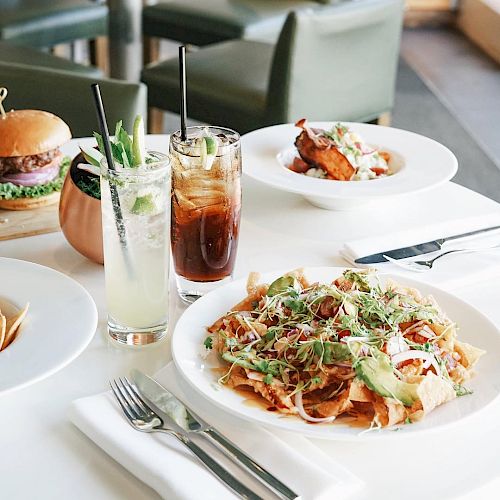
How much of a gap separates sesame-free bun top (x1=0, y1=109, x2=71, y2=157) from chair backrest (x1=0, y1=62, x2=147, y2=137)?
51cm

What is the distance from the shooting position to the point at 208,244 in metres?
1.19

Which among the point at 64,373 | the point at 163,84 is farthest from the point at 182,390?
the point at 163,84

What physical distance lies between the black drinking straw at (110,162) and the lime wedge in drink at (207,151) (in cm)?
14

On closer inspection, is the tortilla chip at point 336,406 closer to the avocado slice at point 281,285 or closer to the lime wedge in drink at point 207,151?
the avocado slice at point 281,285

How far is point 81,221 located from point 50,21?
2.57 metres

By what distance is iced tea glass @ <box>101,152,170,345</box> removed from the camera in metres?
1.03

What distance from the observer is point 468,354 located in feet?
3.26

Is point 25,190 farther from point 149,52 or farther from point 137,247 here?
point 149,52

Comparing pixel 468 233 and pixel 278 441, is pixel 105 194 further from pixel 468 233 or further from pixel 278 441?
pixel 468 233

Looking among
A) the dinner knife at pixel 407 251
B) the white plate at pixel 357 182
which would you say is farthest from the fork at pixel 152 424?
the white plate at pixel 357 182

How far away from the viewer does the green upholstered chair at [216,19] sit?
3.67 metres

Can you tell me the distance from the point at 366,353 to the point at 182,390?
0.71ft

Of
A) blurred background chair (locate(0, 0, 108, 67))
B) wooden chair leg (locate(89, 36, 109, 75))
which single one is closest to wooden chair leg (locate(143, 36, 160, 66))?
wooden chair leg (locate(89, 36, 109, 75))

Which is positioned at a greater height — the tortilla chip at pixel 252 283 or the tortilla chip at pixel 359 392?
the tortilla chip at pixel 359 392
